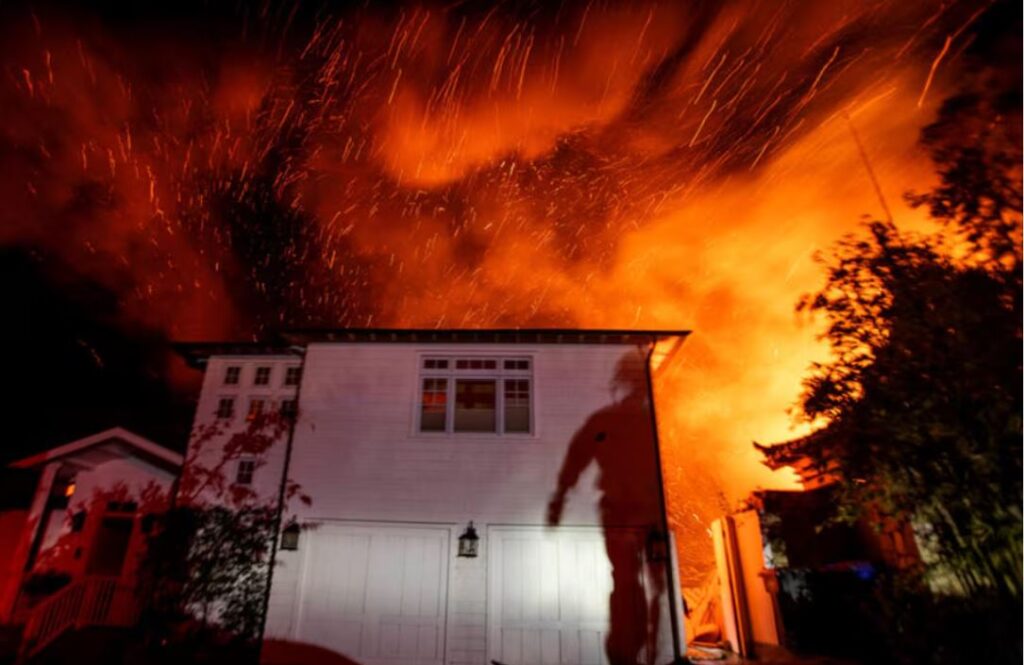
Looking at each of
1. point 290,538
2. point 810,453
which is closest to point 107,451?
point 290,538

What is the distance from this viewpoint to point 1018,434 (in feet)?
20.7

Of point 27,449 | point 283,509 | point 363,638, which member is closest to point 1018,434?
point 363,638

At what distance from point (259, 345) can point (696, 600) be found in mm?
17135

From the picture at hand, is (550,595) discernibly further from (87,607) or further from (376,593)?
(87,607)

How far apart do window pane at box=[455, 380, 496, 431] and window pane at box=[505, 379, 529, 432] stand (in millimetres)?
342

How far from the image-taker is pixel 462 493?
11188 millimetres

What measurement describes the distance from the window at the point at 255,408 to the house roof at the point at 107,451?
3.20 m

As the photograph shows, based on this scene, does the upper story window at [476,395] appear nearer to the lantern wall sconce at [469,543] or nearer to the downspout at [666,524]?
the lantern wall sconce at [469,543]

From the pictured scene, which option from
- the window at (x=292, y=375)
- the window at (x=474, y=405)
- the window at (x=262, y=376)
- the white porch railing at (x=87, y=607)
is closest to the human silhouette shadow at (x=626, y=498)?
the window at (x=474, y=405)

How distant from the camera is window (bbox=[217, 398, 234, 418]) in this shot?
12977 mm

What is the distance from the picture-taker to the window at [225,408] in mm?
12977

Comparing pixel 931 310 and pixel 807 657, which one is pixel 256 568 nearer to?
pixel 807 657

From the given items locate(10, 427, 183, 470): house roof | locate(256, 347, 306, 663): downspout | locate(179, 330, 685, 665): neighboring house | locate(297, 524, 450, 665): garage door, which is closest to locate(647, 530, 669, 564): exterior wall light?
locate(179, 330, 685, 665): neighboring house

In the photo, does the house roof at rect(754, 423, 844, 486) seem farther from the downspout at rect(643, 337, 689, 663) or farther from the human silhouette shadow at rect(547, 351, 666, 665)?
the human silhouette shadow at rect(547, 351, 666, 665)
